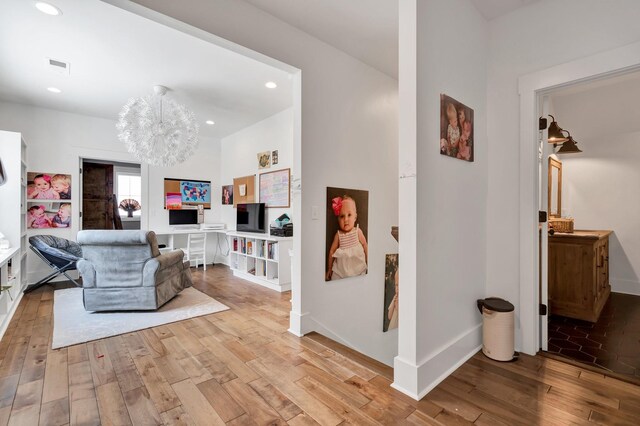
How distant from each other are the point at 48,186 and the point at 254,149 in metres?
3.44

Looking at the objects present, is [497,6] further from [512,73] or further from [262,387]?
[262,387]

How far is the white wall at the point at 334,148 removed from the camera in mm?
2518

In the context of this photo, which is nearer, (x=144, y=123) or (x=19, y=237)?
(x=144, y=123)

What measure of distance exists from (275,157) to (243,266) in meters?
2.04

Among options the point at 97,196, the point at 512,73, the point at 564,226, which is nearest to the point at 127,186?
the point at 97,196

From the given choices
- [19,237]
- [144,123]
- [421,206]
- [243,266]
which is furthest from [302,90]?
[19,237]

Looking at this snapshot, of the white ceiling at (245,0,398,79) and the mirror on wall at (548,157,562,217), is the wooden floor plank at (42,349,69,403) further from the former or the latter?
the mirror on wall at (548,157,562,217)

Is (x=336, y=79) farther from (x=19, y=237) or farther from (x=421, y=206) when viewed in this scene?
(x=19, y=237)

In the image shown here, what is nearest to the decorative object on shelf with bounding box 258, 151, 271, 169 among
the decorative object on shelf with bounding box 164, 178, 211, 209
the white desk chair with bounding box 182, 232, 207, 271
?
the decorative object on shelf with bounding box 164, 178, 211, 209

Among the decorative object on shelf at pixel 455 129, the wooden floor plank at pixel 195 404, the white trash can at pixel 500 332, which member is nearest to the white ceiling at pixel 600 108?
the decorative object on shelf at pixel 455 129

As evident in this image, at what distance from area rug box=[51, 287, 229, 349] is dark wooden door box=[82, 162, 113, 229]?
141 inches

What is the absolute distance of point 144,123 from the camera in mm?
3635

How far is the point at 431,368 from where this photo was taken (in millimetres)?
1960

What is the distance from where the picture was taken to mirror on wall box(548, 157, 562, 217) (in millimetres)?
4043
